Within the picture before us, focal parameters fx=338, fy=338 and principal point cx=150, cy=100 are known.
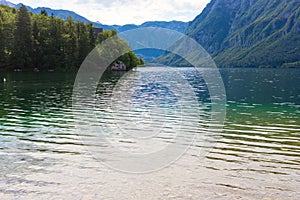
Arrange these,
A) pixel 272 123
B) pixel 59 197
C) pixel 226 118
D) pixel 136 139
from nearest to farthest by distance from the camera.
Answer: pixel 59 197, pixel 136 139, pixel 272 123, pixel 226 118

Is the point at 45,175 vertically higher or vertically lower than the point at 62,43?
lower

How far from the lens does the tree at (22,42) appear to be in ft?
462

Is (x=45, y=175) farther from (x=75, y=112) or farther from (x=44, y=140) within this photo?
(x=75, y=112)

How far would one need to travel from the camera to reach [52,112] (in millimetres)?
36969

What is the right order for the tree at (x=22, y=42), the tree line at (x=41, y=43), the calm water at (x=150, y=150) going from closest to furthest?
the calm water at (x=150, y=150) → the tree at (x=22, y=42) → the tree line at (x=41, y=43)

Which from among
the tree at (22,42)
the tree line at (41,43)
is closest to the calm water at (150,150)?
the tree at (22,42)

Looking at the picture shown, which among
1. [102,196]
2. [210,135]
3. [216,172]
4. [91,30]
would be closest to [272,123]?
[210,135]

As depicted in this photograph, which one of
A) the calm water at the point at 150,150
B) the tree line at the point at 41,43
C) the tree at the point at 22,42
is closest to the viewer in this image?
the calm water at the point at 150,150

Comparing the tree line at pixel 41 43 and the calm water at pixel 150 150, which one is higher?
the tree line at pixel 41 43

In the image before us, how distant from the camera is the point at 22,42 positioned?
144000 mm

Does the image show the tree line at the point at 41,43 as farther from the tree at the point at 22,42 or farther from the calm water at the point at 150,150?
the calm water at the point at 150,150

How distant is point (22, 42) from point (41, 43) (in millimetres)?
9686

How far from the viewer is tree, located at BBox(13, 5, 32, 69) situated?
462 ft

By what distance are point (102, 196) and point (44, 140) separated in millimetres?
11066
